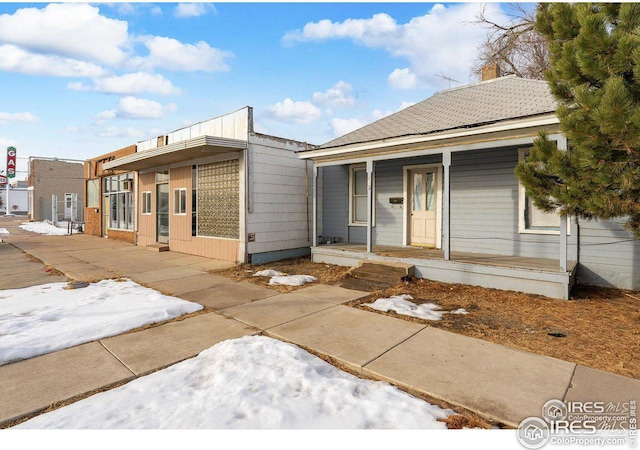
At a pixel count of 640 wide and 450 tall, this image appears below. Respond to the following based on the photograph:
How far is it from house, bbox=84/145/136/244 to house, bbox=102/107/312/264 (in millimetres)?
3160

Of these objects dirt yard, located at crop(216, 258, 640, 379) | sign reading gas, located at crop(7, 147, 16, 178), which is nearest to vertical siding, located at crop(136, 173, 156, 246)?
dirt yard, located at crop(216, 258, 640, 379)

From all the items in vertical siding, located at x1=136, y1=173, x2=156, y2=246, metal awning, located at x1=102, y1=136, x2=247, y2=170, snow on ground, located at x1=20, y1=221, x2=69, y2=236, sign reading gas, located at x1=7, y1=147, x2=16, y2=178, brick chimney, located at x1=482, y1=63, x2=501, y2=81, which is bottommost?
snow on ground, located at x1=20, y1=221, x2=69, y2=236

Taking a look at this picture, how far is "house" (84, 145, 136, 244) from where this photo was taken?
50.2 feet

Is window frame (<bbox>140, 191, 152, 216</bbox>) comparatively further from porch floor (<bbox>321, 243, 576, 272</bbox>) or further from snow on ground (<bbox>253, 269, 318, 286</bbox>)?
porch floor (<bbox>321, 243, 576, 272</bbox>)

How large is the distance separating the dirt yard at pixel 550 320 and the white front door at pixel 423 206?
2.27m

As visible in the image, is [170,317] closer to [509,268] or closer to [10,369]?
[10,369]

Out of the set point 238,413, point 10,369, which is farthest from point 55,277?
point 238,413

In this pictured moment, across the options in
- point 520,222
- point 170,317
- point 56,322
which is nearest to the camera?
point 56,322

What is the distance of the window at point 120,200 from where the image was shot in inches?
602

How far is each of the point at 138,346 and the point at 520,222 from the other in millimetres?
7650

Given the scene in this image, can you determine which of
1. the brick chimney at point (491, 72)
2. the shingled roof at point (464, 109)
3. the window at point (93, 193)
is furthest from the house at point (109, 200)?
the brick chimney at point (491, 72)

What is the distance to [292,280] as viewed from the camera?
743 cm

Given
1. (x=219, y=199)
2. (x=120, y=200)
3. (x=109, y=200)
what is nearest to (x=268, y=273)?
(x=219, y=199)

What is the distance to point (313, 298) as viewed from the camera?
6109 mm
